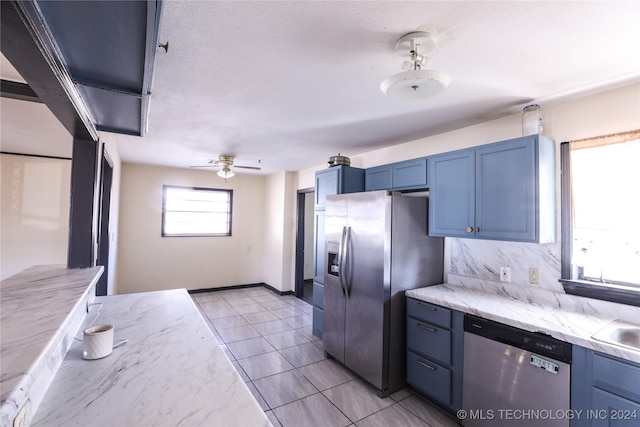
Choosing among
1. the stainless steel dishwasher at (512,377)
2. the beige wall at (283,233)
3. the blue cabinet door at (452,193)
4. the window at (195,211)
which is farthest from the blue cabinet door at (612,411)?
the window at (195,211)

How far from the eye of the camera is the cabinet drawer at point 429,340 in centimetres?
225

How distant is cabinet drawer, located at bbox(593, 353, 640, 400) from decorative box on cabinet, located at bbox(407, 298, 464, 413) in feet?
2.44

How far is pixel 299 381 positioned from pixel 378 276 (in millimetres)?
1232

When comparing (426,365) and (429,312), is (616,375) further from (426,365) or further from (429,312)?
(426,365)

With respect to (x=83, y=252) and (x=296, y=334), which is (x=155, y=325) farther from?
(x=296, y=334)

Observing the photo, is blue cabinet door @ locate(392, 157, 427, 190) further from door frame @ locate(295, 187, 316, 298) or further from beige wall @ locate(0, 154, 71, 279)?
beige wall @ locate(0, 154, 71, 279)

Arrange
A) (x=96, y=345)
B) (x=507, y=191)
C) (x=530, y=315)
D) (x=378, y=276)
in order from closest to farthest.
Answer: (x=96, y=345), (x=530, y=315), (x=507, y=191), (x=378, y=276)

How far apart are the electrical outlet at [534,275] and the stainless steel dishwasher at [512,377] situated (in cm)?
66

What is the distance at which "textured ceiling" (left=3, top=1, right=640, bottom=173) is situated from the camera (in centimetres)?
129

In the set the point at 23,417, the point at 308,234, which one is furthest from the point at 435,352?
the point at 308,234

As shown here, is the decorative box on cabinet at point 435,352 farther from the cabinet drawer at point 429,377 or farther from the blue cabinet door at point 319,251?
the blue cabinet door at point 319,251

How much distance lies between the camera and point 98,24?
3.02 feet

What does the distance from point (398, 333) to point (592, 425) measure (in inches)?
50.6

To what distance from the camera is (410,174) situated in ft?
9.64
